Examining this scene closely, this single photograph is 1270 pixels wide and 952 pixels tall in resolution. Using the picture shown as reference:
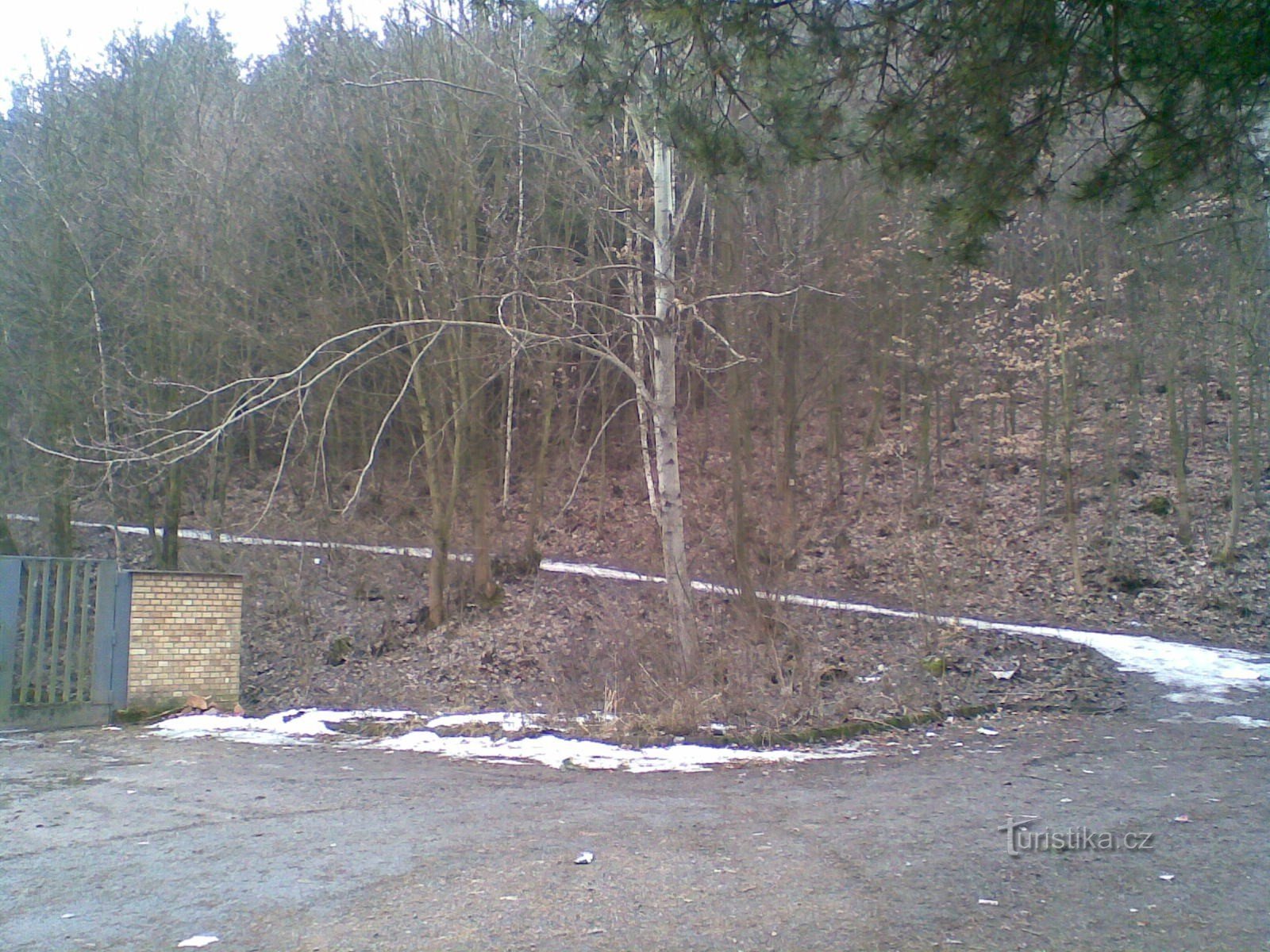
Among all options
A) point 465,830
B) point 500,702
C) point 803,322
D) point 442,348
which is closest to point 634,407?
point 803,322

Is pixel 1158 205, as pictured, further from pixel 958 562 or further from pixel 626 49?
pixel 958 562

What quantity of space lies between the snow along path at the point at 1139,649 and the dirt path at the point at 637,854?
427cm

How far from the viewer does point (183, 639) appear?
1172cm

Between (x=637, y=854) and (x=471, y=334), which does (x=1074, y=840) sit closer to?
(x=637, y=854)

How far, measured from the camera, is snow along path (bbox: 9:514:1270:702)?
12.9 metres

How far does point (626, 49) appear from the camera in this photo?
8.39m

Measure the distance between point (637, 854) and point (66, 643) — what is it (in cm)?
811

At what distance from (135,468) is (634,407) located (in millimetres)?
15457

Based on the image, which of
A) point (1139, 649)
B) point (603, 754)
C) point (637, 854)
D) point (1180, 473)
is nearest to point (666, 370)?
point (603, 754)

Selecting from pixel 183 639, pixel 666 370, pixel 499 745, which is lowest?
pixel 499 745

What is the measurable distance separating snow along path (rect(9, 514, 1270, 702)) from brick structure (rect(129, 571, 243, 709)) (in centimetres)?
629

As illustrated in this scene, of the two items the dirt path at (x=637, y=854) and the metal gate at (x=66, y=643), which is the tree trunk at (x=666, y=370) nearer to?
the dirt path at (x=637, y=854)

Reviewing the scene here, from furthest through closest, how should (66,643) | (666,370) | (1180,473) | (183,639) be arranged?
(1180,473) < (666,370) < (183,639) < (66,643)

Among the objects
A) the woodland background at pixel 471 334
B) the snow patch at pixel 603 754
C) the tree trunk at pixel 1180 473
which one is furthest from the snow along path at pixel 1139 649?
the tree trunk at pixel 1180 473
